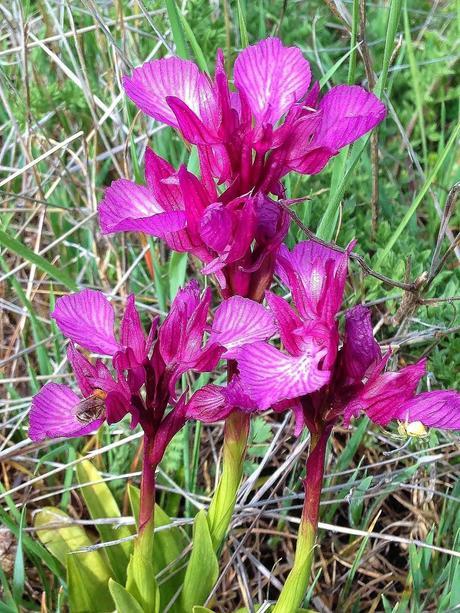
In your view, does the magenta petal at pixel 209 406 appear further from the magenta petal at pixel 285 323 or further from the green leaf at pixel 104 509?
the green leaf at pixel 104 509

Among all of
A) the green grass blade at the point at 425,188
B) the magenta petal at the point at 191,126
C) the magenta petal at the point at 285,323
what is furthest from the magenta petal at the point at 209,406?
the green grass blade at the point at 425,188

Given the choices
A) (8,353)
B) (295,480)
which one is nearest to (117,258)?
(8,353)

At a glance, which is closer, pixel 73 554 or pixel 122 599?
pixel 122 599

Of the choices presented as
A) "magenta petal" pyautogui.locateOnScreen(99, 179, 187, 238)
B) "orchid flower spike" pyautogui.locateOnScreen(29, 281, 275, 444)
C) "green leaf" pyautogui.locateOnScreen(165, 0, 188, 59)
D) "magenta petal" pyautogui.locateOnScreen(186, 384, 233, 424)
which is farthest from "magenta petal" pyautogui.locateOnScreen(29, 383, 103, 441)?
"green leaf" pyautogui.locateOnScreen(165, 0, 188, 59)

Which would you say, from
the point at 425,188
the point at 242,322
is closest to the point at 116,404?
the point at 242,322

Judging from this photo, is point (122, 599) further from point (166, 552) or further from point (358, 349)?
point (358, 349)

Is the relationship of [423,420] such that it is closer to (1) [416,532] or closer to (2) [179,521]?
(2) [179,521]

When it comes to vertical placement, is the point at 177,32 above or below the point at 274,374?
above

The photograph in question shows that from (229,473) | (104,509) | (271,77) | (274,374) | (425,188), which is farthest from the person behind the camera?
(104,509)
